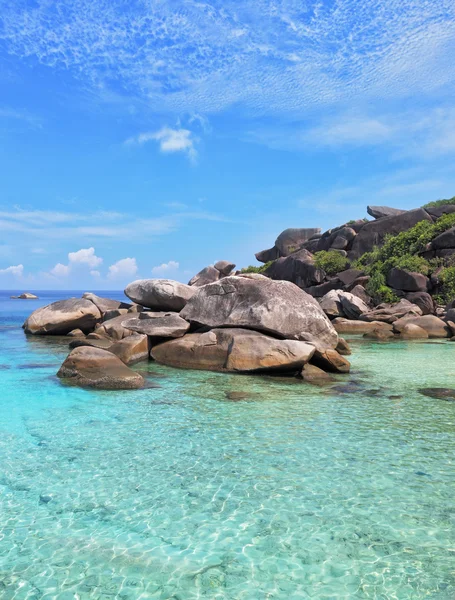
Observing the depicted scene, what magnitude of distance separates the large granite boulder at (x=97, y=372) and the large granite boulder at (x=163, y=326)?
339 centimetres

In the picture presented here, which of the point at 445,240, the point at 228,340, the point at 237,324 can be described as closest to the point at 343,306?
the point at 445,240

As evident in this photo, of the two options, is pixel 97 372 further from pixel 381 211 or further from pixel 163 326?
pixel 381 211

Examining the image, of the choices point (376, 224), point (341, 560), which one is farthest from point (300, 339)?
point (376, 224)

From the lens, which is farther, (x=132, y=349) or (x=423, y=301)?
(x=423, y=301)

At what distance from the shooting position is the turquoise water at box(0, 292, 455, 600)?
4.05 metres

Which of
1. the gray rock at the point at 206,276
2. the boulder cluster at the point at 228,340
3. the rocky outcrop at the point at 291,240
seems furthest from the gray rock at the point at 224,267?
the boulder cluster at the point at 228,340

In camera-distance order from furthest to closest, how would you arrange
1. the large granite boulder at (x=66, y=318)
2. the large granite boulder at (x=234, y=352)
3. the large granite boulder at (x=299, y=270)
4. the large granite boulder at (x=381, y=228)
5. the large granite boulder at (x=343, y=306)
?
the large granite boulder at (x=299, y=270) → the large granite boulder at (x=381, y=228) → the large granite boulder at (x=343, y=306) → the large granite boulder at (x=66, y=318) → the large granite boulder at (x=234, y=352)

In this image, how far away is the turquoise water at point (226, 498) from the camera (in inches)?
159

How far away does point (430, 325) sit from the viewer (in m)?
25.0

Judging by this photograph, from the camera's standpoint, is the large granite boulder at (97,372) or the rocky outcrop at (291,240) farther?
the rocky outcrop at (291,240)

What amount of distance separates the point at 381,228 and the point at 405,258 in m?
8.39

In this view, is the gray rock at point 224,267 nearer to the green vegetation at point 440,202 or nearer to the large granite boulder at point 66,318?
the green vegetation at point 440,202

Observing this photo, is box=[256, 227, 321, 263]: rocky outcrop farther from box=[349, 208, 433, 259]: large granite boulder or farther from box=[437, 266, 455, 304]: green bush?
box=[437, 266, 455, 304]: green bush

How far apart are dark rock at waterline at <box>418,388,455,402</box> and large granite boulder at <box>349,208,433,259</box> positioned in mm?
33382
